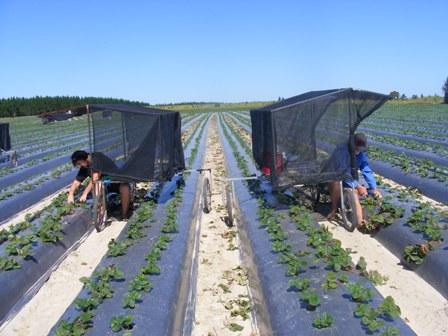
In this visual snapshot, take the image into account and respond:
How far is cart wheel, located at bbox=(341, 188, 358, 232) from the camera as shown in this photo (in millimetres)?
6689

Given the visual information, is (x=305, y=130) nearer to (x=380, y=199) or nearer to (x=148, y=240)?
(x=380, y=199)

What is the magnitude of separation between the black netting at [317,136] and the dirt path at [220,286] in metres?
1.30

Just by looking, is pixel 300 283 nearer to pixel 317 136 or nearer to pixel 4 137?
pixel 317 136

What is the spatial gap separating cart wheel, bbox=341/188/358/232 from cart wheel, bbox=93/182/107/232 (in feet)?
12.9

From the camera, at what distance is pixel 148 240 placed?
6148 millimetres

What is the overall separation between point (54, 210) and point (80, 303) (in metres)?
4.10

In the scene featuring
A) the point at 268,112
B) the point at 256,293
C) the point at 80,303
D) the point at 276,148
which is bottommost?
the point at 256,293

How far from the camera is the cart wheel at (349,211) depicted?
669cm

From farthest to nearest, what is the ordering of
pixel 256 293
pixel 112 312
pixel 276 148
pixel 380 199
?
pixel 380 199, pixel 276 148, pixel 256 293, pixel 112 312

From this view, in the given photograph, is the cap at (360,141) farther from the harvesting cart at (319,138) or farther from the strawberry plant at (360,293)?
the strawberry plant at (360,293)

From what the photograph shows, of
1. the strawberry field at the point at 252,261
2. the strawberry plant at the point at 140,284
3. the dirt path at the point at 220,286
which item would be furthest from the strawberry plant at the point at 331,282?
the strawberry plant at the point at 140,284

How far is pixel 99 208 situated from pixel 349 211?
163 inches

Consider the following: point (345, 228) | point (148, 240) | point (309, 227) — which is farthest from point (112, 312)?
point (345, 228)

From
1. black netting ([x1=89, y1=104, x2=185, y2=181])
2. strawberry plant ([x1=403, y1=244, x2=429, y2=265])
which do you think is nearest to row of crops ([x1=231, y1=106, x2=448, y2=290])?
strawberry plant ([x1=403, y1=244, x2=429, y2=265])
